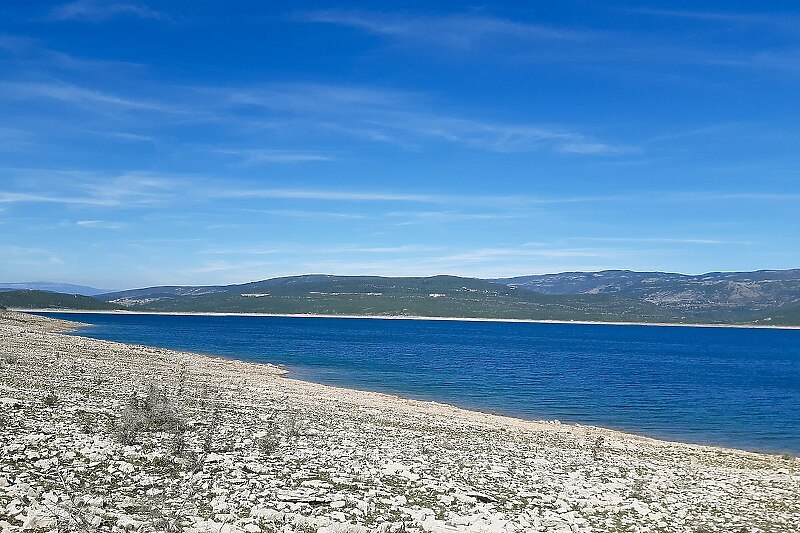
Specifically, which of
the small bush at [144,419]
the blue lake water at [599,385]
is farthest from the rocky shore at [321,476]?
the blue lake water at [599,385]

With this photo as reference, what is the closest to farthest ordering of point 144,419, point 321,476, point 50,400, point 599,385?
1. point 321,476
2. point 144,419
3. point 50,400
4. point 599,385

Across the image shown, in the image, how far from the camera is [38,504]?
13906 millimetres

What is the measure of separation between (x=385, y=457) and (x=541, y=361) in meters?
90.2

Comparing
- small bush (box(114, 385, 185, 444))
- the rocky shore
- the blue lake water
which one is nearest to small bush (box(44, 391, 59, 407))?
the rocky shore

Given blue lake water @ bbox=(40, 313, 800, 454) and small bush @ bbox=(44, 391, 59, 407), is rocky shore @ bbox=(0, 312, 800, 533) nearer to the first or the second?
small bush @ bbox=(44, 391, 59, 407)

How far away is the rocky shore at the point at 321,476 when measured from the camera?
48.2 ft

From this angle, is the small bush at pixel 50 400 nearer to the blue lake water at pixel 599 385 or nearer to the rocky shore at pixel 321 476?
the rocky shore at pixel 321 476

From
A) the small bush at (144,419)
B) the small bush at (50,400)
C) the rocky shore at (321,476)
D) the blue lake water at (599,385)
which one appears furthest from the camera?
the blue lake water at (599,385)

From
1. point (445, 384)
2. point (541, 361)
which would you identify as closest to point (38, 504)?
point (445, 384)

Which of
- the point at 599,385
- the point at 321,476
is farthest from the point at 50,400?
the point at 599,385

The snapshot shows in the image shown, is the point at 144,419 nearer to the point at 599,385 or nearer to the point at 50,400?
the point at 50,400

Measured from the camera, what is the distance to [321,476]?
18359 millimetres

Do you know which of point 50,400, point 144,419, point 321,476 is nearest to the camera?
point 321,476

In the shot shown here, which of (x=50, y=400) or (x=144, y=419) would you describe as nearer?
(x=144, y=419)
